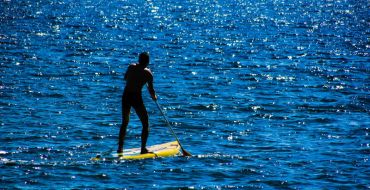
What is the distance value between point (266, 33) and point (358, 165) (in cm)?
4822

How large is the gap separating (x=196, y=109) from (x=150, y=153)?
8169 mm

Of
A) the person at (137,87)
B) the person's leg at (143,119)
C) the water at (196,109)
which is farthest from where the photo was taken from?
the person's leg at (143,119)

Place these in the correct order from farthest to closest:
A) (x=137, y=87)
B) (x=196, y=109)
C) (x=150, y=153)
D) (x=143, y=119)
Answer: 1. (x=196, y=109)
2. (x=150, y=153)
3. (x=143, y=119)
4. (x=137, y=87)

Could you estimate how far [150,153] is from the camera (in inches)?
792

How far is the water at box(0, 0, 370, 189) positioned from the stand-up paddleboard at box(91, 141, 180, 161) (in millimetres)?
261

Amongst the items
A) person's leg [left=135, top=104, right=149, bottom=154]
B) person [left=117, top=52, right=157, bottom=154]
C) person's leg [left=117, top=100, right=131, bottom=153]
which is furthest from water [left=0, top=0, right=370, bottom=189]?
person [left=117, top=52, right=157, bottom=154]

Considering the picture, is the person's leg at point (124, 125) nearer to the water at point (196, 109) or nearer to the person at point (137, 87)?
the person at point (137, 87)

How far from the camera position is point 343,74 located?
3919cm

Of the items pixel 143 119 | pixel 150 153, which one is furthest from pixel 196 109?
pixel 143 119

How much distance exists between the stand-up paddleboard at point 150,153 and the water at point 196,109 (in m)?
0.26

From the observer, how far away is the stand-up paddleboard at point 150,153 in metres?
19.6

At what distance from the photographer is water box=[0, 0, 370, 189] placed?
18656 millimetres

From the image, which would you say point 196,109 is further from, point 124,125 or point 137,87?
point 137,87

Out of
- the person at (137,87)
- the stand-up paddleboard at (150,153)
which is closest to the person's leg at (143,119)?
the person at (137,87)
